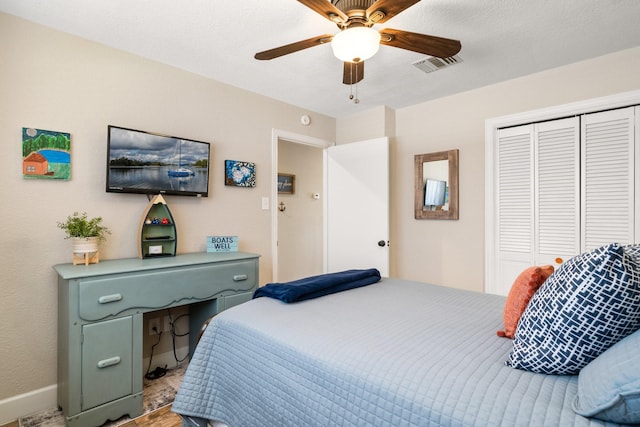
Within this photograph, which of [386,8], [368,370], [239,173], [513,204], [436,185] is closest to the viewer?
[368,370]

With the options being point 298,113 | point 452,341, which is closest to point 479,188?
point 298,113

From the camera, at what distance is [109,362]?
1925mm

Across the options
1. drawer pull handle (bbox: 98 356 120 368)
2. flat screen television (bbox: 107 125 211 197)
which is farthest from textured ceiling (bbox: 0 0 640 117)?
drawer pull handle (bbox: 98 356 120 368)

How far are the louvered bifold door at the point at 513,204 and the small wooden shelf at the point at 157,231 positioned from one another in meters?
2.89

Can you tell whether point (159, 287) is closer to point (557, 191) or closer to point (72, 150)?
point (72, 150)

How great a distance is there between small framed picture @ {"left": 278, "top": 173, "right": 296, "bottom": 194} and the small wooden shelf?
220 cm

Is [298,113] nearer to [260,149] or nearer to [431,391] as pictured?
[260,149]

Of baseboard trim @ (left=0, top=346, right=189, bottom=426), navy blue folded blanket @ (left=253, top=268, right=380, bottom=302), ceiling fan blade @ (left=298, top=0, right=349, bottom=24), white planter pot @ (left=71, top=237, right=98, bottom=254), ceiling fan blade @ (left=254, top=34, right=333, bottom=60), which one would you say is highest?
ceiling fan blade @ (left=298, top=0, right=349, bottom=24)

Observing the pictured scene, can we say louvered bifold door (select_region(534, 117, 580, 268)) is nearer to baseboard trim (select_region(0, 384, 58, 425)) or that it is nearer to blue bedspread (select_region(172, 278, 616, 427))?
blue bedspread (select_region(172, 278, 616, 427))

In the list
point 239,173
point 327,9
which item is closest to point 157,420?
point 239,173

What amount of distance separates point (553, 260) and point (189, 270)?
9.61ft

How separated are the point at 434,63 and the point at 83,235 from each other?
9.44ft

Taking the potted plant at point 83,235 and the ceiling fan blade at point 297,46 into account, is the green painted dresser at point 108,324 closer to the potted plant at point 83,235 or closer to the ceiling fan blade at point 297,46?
the potted plant at point 83,235

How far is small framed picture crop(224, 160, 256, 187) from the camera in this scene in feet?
10.0
